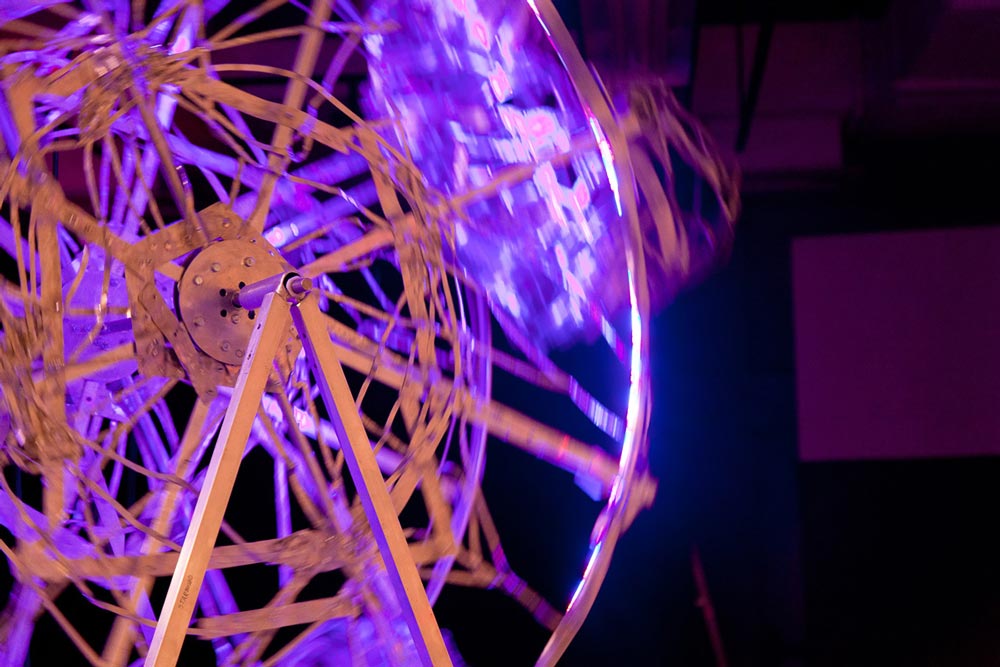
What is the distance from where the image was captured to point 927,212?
400 centimetres

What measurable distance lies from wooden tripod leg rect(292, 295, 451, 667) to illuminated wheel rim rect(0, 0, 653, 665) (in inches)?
4.1

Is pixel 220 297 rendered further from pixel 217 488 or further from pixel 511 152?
pixel 511 152

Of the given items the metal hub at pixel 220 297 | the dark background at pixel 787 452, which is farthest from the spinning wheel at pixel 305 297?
the dark background at pixel 787 452

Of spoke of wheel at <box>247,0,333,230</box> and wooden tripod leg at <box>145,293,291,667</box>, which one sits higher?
spoke of wheel at <box>247,0,333,230</box>

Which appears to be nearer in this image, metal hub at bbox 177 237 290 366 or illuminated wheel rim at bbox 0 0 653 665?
illuminated wheel rim at bbox 0 0 653 665

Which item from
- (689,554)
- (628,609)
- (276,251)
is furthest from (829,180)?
(276,251)

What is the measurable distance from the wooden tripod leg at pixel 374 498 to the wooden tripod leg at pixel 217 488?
51 millimetres

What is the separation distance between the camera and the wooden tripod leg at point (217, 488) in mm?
985

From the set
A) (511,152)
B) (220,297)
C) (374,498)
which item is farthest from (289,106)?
(374,498)

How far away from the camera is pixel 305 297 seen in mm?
1165

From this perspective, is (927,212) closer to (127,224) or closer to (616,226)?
(616,226)

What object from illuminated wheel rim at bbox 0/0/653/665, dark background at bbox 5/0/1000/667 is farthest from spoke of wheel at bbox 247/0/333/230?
dark background at bbox 5/0/1000/667

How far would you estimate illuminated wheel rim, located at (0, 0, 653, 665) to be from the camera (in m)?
1.09

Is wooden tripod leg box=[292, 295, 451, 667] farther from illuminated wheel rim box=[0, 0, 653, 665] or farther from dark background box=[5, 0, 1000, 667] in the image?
dark background box=[5, 0, 1000, 667]
